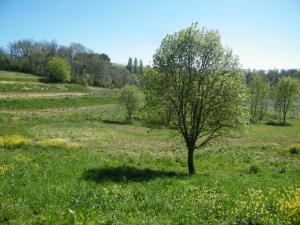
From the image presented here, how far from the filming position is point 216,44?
24.9m

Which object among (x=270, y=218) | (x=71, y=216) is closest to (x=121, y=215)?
(x=71, y=216)

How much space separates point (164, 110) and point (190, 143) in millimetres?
3254

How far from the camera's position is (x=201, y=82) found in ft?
81.9

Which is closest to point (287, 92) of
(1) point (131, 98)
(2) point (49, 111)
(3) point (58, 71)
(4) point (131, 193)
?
Result: (1) point (131, 98)

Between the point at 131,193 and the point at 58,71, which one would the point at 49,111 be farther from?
the point at 131,193

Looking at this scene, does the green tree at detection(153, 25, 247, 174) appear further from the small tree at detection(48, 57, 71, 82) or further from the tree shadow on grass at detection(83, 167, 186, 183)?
the small tree at detection(48, 57, 71, 82)

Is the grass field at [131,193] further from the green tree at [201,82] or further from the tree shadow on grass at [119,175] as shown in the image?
the green tree at [201,82]

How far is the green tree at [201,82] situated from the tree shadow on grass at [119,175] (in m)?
4.89

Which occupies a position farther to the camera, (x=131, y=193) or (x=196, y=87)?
(x=196, y=87)

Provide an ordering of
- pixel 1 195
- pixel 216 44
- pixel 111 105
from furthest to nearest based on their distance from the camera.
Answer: pixel 111 105 → pixel 216 44 → pixel 1 195

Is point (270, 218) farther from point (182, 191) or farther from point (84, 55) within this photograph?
point (84, 55)

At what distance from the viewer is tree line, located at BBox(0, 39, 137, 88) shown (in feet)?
500

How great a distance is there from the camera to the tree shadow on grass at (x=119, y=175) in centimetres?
1936

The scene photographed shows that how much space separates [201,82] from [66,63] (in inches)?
5032
